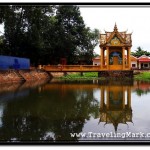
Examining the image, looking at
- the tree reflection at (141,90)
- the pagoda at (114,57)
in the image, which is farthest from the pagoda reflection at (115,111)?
the pagoda at (114,57)

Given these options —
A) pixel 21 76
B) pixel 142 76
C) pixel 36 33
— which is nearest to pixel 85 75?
pixel 142 76

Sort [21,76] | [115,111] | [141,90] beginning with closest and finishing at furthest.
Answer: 1. [115,111]
2. [141,90]
3. [21,76]

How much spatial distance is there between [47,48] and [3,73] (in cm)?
590

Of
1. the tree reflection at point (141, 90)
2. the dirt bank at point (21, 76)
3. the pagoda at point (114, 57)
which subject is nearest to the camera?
the tree reflection at point (141, 90)

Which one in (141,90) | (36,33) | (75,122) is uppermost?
(36,33)

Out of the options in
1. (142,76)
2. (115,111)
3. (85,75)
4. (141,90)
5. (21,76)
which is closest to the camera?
(115,111)

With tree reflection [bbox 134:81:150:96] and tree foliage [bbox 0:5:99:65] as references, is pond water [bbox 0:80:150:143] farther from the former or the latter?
tree reflection [bbox 134:81:150:96]

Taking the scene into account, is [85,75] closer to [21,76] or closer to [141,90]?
[21,76]

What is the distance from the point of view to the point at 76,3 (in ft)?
23.3

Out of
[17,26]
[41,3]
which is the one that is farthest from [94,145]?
[17,26]

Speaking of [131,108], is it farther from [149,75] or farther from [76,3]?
[149,75]

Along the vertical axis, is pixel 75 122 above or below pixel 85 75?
below

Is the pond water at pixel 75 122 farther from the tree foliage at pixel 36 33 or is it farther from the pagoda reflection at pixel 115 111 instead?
the tree foliage at pixel 36 33

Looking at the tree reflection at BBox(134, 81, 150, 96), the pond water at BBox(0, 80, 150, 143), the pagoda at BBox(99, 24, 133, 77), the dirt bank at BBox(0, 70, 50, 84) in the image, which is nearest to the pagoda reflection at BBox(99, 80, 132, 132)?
the pond water at BBox(0, 80, 150, 143)
